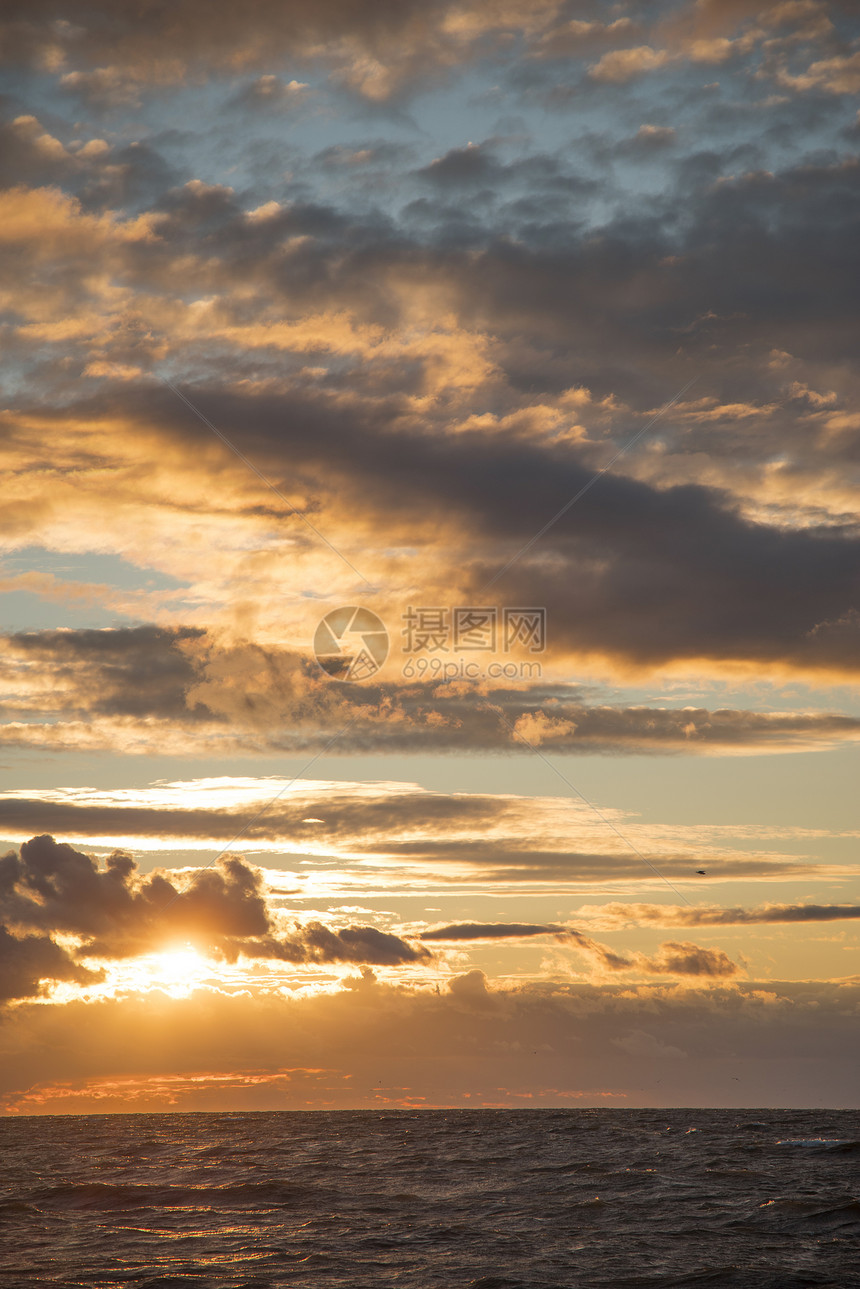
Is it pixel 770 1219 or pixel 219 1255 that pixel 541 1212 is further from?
pixel 219 1255

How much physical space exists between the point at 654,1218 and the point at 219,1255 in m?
27.8

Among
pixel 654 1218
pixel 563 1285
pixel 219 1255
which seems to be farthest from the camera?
pixel 654 1218

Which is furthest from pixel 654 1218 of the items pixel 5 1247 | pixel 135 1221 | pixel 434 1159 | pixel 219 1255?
pixel 434 1159

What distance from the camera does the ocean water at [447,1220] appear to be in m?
50.4

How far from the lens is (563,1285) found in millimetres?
46969

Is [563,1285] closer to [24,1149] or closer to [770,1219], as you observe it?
[770,1219]

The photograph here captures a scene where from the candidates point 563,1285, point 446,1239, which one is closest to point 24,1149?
point 446,1239

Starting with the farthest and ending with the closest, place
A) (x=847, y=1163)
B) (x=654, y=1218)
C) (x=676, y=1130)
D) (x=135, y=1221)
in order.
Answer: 1. (x=676, y=1130)
2. (x=847, y=1163)
3. (x=135, y=1221)
4. (x=654, y=1218)

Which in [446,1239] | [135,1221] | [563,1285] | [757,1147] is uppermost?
[563,1285]

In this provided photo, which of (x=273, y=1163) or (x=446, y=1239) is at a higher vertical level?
(x=446, y=1239)

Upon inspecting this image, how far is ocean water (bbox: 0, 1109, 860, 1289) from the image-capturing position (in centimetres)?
5038

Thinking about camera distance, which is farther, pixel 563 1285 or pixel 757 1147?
pixel 757 1147

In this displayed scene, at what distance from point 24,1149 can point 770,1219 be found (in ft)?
487

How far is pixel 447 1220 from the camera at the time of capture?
66375mm
